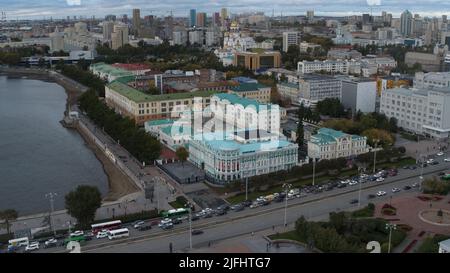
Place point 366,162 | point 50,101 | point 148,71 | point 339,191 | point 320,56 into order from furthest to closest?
point 320,56, point 148,71, point 50,101, point 366,162, point 339,191

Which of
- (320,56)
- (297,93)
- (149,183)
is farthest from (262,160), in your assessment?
(320,56)

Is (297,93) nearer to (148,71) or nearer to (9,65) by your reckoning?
(148,71)

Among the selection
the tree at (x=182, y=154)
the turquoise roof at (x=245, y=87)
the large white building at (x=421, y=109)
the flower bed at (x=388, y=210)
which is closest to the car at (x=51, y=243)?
the tree at (x=182, y=154)

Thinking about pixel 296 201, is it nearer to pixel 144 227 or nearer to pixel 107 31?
pixel 144 227

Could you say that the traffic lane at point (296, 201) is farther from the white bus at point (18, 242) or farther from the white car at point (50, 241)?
the white bus at point (18, 242)

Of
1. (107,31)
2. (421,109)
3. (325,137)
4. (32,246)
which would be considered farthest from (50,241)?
(107,31)
